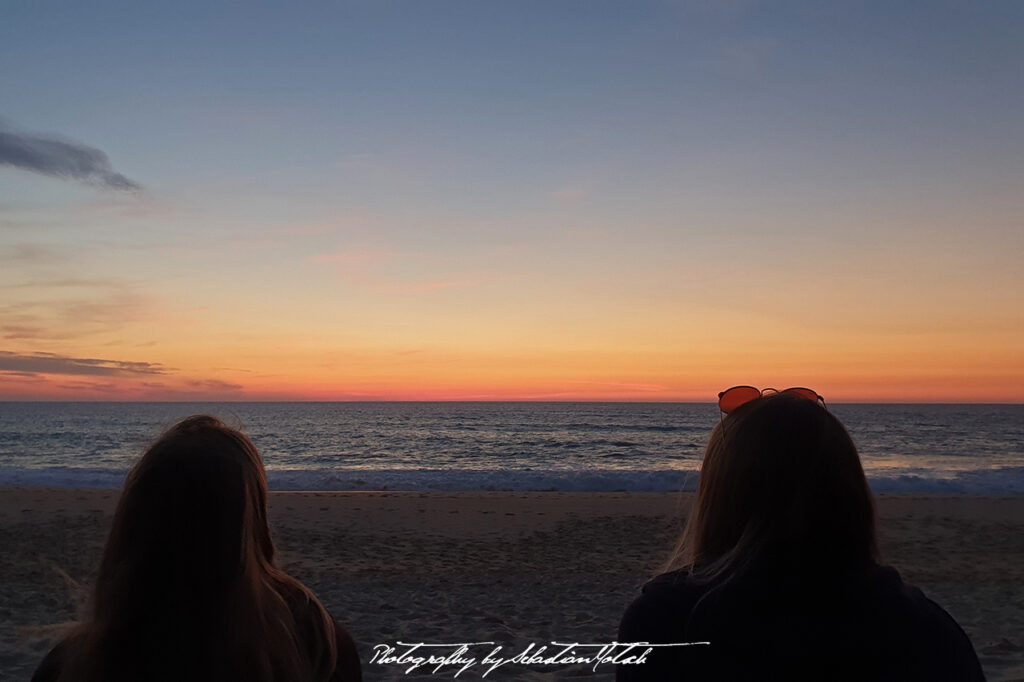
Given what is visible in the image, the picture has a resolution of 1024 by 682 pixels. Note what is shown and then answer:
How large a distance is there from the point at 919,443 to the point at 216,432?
48.8m

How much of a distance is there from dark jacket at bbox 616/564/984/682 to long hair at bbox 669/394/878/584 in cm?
4

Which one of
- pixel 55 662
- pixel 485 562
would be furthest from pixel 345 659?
pixel 485 562

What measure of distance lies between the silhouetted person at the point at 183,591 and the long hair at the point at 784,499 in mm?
879

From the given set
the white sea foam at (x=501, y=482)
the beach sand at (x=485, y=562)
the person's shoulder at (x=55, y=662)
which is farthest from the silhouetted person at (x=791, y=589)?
the white sea foam at (x=501, y=482)

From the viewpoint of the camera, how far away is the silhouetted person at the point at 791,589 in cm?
132

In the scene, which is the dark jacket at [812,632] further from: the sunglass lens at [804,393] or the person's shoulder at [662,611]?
the sunglass lens at [804,393]

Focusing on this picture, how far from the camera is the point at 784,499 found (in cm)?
145

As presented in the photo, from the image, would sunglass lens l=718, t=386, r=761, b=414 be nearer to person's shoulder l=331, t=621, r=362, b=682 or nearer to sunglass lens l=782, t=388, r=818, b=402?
sunglass lens l=782, t=388, r=818, b=402

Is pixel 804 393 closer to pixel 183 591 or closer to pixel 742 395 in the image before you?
pixel 742 395

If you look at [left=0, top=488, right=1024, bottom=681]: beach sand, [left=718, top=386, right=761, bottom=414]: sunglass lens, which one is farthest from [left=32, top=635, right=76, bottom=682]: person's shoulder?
[left=718, top=386, right=761, bottom=414]: sunglass lens

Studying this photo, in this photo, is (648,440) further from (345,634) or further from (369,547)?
(345,634)

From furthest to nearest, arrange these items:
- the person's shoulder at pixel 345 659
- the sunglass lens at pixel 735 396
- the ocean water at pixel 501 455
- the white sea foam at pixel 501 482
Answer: the ocean water at pixel 501 455, the white sea foam at pixel 501 482, the sunglass lens at pixel 735 396, the person's shoulder at pixel 345 659

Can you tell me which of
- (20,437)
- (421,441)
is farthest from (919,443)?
(20,437)

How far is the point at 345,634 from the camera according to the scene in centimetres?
165
